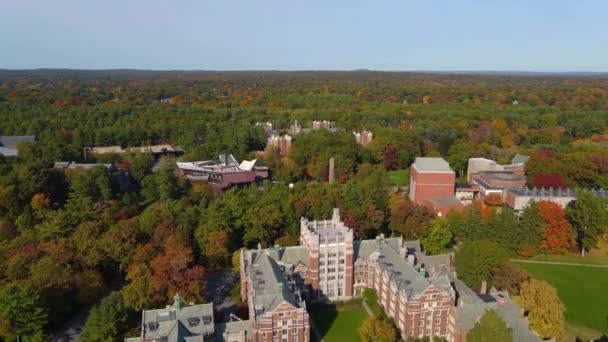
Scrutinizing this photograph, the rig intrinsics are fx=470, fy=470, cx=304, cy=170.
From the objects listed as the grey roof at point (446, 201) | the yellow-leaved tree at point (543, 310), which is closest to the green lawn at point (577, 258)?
the grey roof at point (446, 201)

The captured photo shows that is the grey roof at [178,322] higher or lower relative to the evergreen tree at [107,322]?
higher

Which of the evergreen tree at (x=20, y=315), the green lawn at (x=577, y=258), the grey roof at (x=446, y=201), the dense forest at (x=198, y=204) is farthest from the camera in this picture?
the grey roof at (x=446, y=201)

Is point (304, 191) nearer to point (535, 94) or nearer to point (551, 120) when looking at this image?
point (551, 120)

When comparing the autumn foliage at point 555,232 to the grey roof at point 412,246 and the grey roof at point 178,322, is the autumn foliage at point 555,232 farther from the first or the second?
the grey roof at point 178,322

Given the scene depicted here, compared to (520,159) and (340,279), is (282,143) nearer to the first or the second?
(520,159)

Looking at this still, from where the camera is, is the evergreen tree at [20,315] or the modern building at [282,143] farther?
the modern building at [282,143]

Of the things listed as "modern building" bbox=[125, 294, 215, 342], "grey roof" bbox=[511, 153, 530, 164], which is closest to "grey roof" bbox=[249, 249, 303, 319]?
"modern building" bbox=[125, 294, 215, 342]

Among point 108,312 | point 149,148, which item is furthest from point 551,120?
point 108,312
